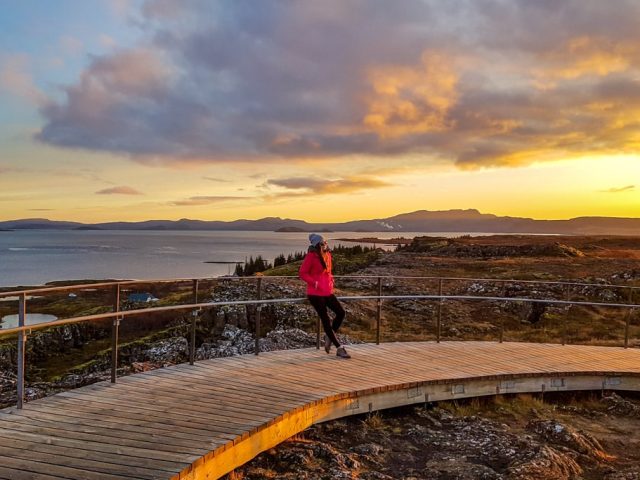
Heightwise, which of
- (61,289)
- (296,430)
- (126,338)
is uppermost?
(61,289)

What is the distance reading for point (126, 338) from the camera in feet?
56.1

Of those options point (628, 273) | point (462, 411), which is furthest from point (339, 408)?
point (628, 273)

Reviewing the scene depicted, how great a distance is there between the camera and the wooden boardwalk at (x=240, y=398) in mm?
4703

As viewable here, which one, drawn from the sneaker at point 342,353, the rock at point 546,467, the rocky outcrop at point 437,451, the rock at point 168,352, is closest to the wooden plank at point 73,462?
the rocky outcrop at point 437,451

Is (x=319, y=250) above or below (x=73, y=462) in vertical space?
above

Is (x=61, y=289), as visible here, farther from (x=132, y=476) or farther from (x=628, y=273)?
(x=628, y=273)

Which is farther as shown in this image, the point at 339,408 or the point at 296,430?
the point at 339,408

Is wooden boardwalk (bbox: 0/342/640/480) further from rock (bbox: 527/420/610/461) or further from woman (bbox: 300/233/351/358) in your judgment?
rock (bbox: 527/420/610/461)

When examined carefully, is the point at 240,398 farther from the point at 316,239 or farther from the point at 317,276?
the point at 316,239

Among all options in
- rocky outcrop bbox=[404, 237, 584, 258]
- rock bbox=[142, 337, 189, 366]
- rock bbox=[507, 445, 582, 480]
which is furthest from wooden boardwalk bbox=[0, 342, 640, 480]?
rocky outcrop bbox=[404, 237, 584, 258]

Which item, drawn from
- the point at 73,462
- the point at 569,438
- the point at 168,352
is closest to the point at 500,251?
the point at 168,352

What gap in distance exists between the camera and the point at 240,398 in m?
6.56

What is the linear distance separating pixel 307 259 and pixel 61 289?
10.8 ft

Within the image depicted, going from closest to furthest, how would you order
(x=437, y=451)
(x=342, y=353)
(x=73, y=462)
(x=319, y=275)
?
1. (x=73, y=462)
2. (x=437, y=451)
3. (x=319, y=275)
4. (x=342, y=353)
